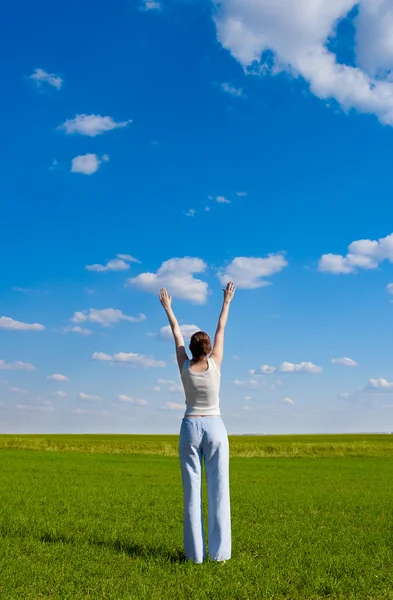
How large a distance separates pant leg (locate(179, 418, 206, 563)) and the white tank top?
0.20 metres

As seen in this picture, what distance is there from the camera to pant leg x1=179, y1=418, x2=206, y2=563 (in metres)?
8.62

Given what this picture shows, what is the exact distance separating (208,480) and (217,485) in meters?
0.17

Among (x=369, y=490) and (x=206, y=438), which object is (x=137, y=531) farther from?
(x=369, y=490)

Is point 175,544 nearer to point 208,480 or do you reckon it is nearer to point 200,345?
point 208,480

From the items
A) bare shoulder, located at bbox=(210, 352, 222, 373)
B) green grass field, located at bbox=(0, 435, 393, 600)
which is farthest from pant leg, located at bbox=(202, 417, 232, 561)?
bare shoulder, located at bbox=(210, 352, 222, 373)

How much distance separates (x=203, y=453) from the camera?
8773mm

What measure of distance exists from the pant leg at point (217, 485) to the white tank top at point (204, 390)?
0.62 ft

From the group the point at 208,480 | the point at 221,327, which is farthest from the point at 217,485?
the point at 221,327

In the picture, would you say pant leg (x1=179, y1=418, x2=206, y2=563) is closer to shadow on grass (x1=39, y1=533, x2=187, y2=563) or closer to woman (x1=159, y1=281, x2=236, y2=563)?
woman (x1=159, y1=281, x2=236, y2=563)

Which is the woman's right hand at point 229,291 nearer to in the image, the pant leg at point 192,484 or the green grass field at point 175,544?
the pant leg at point 192,484

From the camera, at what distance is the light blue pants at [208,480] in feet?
28.2

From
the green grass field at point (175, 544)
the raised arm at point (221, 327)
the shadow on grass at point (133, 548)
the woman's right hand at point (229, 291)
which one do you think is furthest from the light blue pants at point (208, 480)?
the woman's right hand at point (229, 291)

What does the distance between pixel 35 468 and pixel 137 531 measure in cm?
2151

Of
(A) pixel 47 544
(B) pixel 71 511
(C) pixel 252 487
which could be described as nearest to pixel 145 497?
(B) pixel 71 511
